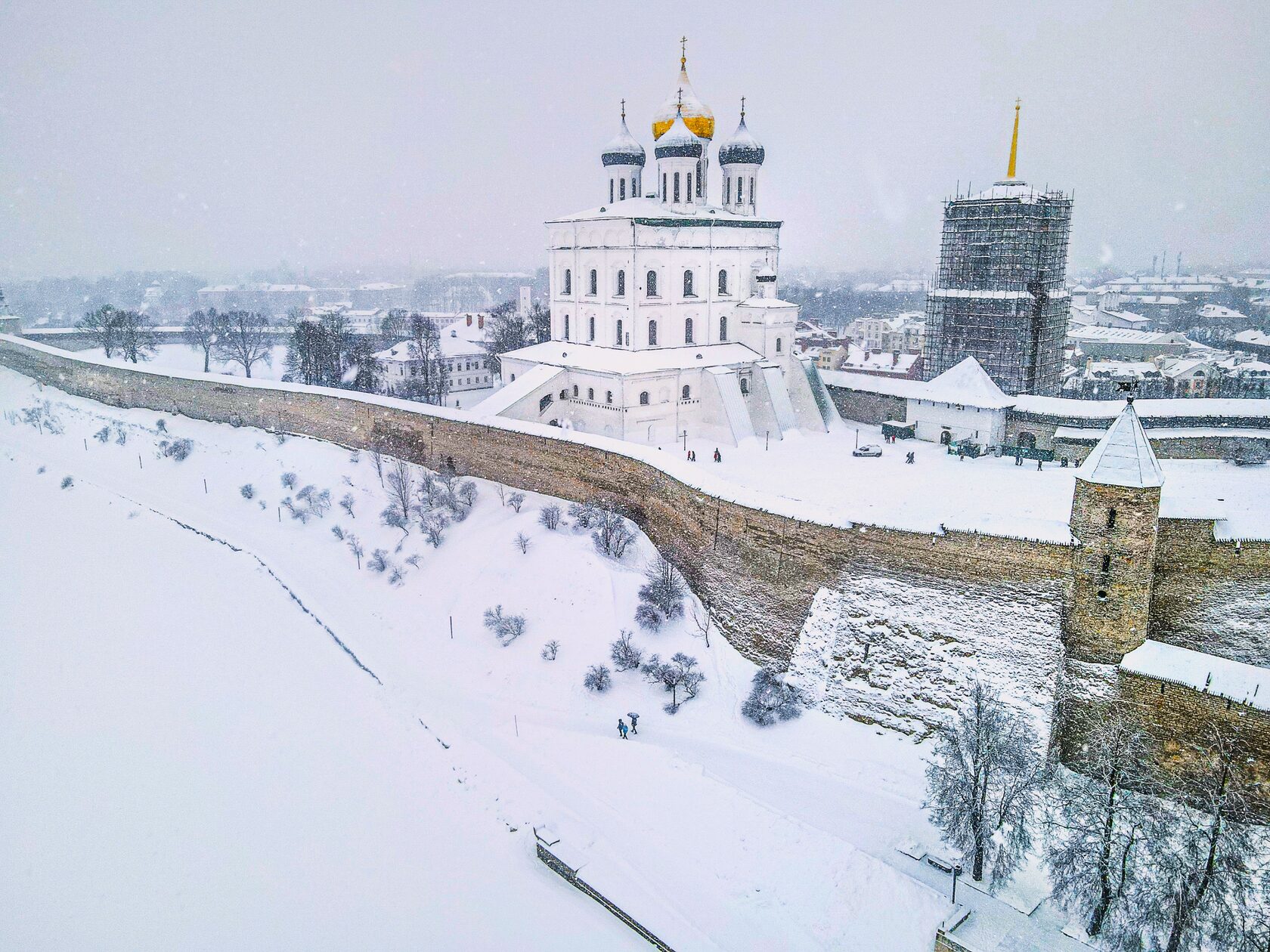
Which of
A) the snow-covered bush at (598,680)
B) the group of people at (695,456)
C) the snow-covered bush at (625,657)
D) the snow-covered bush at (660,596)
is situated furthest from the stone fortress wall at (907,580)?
the group of people at (695,456)

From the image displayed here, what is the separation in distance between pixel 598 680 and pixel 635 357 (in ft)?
41.4

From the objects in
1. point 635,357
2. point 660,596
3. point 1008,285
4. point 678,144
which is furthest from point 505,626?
point 1008,285

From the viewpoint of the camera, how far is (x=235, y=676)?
46.5ft

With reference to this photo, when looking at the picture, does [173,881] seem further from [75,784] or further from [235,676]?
[235,676]

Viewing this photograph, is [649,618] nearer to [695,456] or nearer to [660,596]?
[660,596]

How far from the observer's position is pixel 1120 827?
30.5 ft

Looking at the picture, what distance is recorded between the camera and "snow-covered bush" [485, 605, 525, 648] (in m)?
14.8

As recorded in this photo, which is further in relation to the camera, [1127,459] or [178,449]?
[178,449]

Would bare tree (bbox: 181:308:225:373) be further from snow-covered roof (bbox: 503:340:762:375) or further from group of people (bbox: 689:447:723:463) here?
group of people (bbox: 689:447:723:463)

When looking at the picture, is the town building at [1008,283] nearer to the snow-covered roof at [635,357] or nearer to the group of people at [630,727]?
the snow-covered roof at [635,357]

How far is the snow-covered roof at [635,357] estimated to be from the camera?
23.7m

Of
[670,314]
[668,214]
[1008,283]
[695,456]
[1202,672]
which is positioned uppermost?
[668,214]

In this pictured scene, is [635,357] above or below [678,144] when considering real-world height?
below

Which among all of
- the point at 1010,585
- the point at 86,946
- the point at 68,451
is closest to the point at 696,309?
the point at 1010,585
